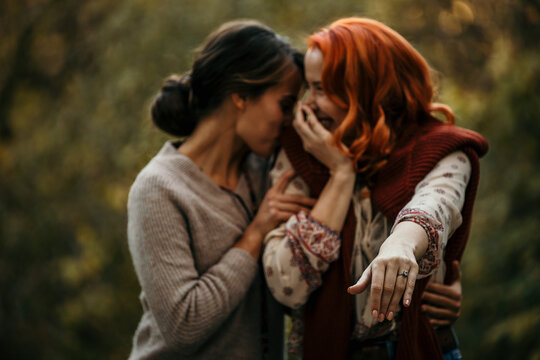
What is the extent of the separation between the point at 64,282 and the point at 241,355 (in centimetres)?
246

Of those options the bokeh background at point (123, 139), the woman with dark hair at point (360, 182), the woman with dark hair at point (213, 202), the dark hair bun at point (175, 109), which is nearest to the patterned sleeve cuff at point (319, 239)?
the woman with dark hair at point (360, 182)

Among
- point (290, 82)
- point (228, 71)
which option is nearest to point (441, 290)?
point (290, 82)

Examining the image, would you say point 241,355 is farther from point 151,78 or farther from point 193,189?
point 151,78

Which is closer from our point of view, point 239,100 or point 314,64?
point 314,64

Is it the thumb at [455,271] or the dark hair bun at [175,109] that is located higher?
the dark hair bun at [175,109]

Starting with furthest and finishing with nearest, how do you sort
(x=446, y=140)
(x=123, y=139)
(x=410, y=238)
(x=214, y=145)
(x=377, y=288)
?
(x=123, y=139)
(x=214, y=145)
(x=446, y=140)
(x=410, y=238)
(x=377, y=288)

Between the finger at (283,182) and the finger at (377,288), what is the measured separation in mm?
664

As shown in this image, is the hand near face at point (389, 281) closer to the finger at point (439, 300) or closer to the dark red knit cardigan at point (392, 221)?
the dark red knit cardigan at point (392, 221)

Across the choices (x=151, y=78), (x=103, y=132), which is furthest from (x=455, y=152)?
(x=103, y=132)

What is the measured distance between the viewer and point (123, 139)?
312cm

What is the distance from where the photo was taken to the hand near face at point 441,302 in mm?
1353

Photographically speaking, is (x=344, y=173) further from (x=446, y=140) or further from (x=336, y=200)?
(x=446, y=140)

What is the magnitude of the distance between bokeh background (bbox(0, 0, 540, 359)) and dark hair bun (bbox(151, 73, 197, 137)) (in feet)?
1.14

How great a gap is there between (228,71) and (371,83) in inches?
17.5
